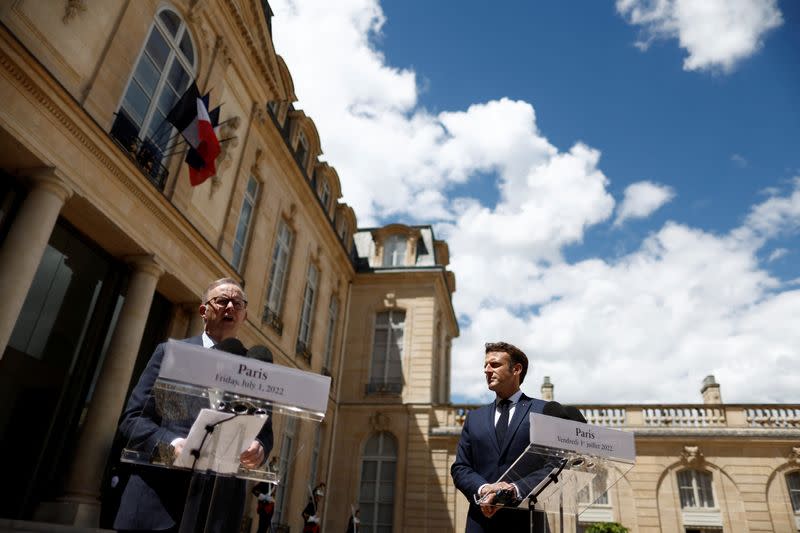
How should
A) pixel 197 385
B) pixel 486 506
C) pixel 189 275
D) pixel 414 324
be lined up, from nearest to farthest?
pixel 197 385
pixel 486 506
pixel 189 275
pixel 414 324

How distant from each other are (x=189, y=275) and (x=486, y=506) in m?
8.12

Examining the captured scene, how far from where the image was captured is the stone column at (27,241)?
634cm

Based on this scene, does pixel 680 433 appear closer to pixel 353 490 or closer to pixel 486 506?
pixel 353 490

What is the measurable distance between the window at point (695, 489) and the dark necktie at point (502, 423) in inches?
654

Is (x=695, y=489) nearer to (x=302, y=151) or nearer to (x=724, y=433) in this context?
(x=724, y=433)

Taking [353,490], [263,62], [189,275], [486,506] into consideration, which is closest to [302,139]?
[263,62]

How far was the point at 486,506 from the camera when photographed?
107 inches

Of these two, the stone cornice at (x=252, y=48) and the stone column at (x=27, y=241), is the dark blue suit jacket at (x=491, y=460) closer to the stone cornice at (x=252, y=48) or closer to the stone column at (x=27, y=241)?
the stone column at (x=27, y=241)

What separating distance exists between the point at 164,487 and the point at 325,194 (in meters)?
17.8

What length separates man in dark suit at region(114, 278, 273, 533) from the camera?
6.81 feet

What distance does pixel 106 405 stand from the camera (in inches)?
310

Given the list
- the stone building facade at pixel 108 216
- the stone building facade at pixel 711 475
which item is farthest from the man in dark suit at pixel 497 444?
the stone building facade at pixel 711 475

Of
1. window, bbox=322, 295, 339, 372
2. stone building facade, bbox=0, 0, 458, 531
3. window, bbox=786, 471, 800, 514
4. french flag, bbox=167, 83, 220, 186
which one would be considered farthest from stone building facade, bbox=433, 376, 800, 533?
french flag, bbox=167, 83, 220, 186

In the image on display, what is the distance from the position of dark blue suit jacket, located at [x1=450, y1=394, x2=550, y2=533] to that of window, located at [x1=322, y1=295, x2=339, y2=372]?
15970 mm
